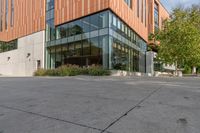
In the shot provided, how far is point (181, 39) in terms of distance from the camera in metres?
24.8

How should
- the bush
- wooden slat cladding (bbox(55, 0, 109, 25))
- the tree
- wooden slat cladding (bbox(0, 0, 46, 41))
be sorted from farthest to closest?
wooden slat cladding (bbox(0, 0, 46, 41)), the tree, wooden slat cladding (bbox(55, 0, 109, 25)), the bush

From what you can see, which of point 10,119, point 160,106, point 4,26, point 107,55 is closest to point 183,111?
point 160,106

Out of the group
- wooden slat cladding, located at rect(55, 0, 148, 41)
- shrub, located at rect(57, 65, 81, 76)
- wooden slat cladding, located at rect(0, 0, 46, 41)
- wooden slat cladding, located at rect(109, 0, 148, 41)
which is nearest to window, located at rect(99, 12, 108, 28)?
wooden slat cladding, located at rect(55, 0, 148, 41)

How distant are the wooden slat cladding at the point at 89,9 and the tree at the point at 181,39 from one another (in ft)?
16.2

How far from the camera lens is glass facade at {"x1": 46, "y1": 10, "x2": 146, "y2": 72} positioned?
19.9 m

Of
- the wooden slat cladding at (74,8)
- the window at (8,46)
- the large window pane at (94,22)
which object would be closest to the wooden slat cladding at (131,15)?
the wooden slat cladding at (74,8)

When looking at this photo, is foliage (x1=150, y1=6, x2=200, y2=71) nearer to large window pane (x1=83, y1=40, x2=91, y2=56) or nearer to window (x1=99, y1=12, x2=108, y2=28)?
window (x1=99, y1=12, x2=108, y2=28)

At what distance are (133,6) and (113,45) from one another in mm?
9512

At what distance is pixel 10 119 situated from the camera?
408 cm

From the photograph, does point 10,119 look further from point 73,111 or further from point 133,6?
point 133,6

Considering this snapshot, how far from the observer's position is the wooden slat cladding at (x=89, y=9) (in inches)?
800

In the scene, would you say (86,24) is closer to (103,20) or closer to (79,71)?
(103,20)

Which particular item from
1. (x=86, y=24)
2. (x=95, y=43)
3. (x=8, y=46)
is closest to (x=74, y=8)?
(x=86, y=24)

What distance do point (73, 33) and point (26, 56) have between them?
37.3ft
